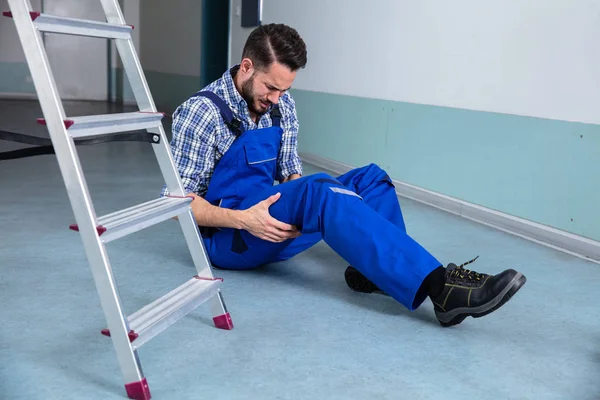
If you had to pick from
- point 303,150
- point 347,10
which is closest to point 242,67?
point 347,10

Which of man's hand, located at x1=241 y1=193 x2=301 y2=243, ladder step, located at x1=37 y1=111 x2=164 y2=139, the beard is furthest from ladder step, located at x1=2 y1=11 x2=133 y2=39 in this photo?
man's hand, located at x1=241 y1=193 x2=301 y2=243

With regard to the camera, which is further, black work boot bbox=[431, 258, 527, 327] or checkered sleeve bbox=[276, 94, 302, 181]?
checkered sleeve bbox=[276, 94, 302, 181]

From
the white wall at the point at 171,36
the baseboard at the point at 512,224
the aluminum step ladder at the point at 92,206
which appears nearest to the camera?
the aluminum step ladder at the point at 92,206

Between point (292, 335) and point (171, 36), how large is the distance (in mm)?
8865

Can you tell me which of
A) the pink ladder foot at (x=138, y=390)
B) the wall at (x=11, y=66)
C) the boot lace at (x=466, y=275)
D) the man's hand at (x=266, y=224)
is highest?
the man's hand at (x=266, y=224)

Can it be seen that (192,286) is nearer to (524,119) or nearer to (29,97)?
(524,119)

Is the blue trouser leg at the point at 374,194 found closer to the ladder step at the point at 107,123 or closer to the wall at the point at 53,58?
the ladder step at the point at 107,123

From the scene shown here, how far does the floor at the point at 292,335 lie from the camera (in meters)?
1.64

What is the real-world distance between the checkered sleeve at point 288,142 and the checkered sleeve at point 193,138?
1.18 ft

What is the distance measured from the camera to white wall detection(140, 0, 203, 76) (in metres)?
9.14

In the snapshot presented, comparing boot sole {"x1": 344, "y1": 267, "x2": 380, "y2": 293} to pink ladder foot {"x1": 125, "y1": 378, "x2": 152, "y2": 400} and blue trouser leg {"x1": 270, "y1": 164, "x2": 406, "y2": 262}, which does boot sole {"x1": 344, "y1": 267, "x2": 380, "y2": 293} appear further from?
pink ladder foot {"x1": 125, "y1": 378, "x2": 152, "y2": 400}

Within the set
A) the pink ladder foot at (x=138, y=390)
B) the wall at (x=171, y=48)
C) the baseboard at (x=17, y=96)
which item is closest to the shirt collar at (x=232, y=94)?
the pink ladder foot at (x=138, y=390)

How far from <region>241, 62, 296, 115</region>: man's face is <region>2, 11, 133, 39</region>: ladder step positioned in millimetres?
550

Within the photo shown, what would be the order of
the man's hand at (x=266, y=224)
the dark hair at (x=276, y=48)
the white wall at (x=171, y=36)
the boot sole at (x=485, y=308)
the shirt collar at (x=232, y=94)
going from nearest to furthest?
the boot sole at (x=485, y=308)
the man's hand at (x=266, y=224)
the dark hair at (x=276, y=48)
the shirt collar at (x=232, y=94)
the white wall at (x=171, y=36)
